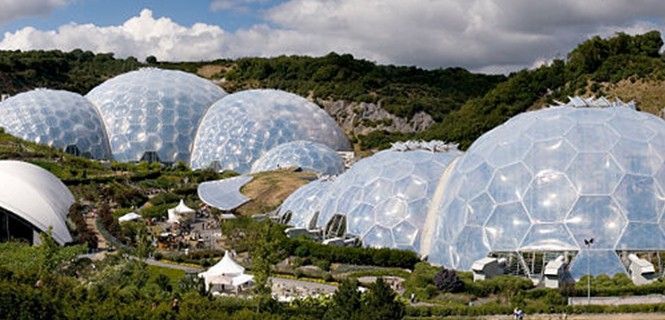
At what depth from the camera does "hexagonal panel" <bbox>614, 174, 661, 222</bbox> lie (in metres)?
29.3

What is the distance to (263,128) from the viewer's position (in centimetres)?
7031

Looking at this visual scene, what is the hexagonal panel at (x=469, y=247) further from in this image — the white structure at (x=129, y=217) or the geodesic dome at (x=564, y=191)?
the white structure at (x=129, y=217)

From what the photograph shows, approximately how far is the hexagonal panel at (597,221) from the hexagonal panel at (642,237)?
25 centimetres

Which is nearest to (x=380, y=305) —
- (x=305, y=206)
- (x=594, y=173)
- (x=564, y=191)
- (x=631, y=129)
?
(x=564, y=191)

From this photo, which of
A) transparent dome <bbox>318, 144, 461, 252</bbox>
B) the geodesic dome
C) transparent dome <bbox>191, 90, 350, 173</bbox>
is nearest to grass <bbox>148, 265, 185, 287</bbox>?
transparent dome <bbox>318, 144, 461, 252</bbox>

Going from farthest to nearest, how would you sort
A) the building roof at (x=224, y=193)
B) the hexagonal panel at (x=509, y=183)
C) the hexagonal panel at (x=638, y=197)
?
the building roof at (x=224, y=193)
the hexagonal panel at (x=509, y=183)
the hexagonal panel at (x=638, y=197)

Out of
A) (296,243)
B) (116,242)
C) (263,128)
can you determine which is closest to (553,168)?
(296,243)

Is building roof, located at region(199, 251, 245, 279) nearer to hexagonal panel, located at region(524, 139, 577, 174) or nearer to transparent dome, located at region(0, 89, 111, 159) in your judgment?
hexagonal panel, located at region(524, 139, 577, 174)

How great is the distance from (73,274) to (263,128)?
39514mm

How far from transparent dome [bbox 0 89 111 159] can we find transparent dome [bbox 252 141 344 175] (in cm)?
1638

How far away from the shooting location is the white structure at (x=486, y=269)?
28766mm

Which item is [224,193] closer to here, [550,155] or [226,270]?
[226,270]

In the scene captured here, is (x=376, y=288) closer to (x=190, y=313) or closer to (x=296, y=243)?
(x=190, y=313)

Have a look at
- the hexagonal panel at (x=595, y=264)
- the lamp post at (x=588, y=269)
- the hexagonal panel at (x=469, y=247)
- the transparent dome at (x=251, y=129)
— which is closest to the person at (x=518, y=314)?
the lamp post at (x=588, y=269)
